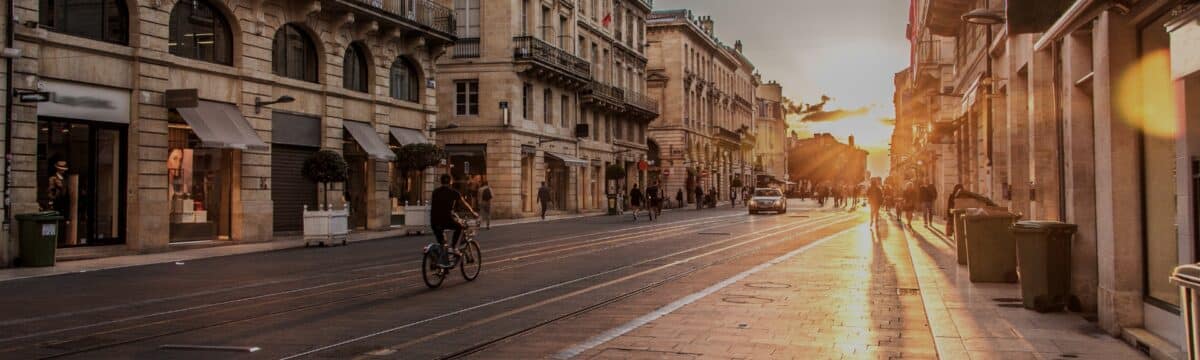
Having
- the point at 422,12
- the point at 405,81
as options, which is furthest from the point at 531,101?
the point at 405,81

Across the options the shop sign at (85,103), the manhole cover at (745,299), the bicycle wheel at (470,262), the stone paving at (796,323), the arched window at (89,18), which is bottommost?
the stone paving at (796,323)

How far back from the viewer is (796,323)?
347 inches

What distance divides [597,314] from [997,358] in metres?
3.92

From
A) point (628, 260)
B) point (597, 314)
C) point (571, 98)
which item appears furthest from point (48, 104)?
point (571, 98)

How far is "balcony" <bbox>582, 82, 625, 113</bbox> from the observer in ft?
166

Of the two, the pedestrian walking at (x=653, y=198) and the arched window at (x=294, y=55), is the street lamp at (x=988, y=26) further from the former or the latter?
the pedestrian walking at (x=653, y=198)

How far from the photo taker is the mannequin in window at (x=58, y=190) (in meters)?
18.7

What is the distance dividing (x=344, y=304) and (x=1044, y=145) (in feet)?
28.4

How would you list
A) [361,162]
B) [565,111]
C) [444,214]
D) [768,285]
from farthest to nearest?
1. [565,111]
2. [361,162]
3. [444,214]
4. [768,285]

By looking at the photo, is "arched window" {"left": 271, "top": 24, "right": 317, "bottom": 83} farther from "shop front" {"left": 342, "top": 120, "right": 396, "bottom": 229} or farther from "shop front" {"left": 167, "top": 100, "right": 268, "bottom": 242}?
"shop front" {"left": 167, "top": 100, "right": 268, "bottom": 242}

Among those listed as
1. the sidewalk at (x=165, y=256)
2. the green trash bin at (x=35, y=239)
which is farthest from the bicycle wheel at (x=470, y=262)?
the green trash bin at (x=35, y=239)

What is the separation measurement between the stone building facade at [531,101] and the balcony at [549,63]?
0.05 m

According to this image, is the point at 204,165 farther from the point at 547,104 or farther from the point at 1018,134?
the point at 547,104

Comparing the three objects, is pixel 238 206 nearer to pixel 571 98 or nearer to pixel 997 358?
pixel 997 358
